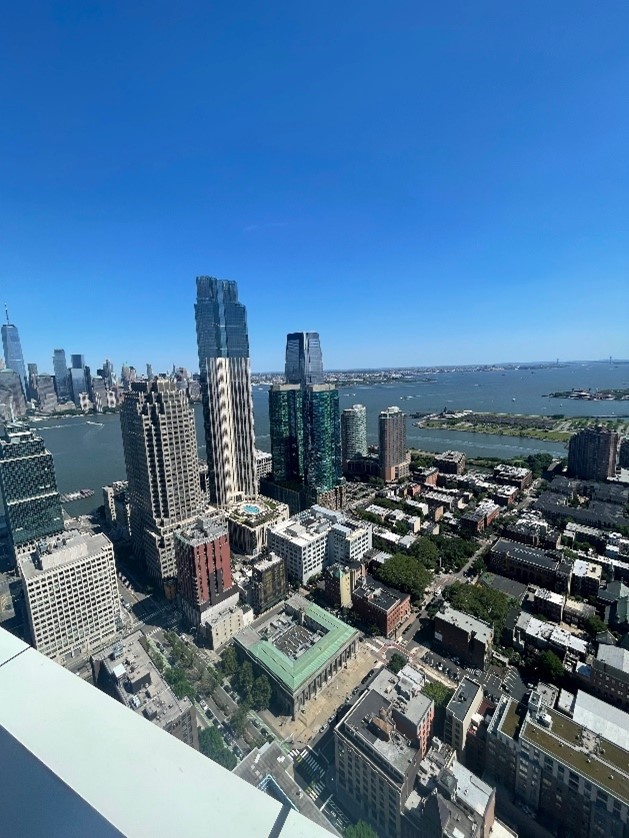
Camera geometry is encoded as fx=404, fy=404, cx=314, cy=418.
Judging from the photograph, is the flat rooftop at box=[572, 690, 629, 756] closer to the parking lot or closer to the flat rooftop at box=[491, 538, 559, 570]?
the parking lot

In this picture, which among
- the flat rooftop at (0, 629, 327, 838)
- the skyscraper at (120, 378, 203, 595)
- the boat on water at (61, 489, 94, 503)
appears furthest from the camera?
the boat on water at (61, 489, 94, 503)

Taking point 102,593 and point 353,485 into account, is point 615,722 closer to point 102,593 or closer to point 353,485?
point 102,593

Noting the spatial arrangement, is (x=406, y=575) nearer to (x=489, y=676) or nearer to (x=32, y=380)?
(x=489, y=676)

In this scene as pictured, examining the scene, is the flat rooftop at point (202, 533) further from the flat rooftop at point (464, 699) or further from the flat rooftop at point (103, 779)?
the flat rooftop at point (103, 779)

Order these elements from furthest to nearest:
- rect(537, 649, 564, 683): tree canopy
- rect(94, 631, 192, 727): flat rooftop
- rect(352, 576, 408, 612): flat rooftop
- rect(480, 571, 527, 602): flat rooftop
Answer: rect(480, 571, 527, 602): flat rooftop < rect(352, 576, 408, 612): flat rooftop < rect(537, 649, 564, 683): tree canopy < rect(94, 631, 192, 727): flat rooftop

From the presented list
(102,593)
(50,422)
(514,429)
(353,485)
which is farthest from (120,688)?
(50,422)

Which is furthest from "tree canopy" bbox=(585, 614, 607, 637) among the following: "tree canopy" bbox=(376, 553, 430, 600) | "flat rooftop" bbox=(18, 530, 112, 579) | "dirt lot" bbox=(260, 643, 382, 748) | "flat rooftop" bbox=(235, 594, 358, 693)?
"flat rooftop" bbox=(18, 530, 112, 579)

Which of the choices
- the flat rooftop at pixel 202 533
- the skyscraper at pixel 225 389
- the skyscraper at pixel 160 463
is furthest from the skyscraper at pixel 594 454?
the skyscraper at pixel 160 463
